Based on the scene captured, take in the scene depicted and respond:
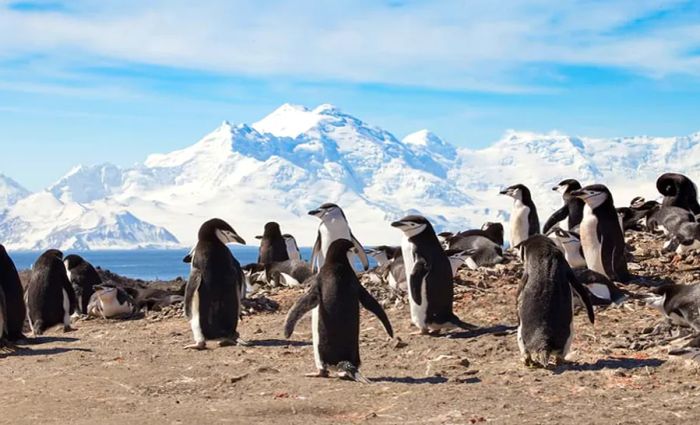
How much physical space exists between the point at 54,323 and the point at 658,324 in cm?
809

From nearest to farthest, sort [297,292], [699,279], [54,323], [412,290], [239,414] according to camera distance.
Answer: [239,414], [412,290], [699,279], [54,323], [297,292]

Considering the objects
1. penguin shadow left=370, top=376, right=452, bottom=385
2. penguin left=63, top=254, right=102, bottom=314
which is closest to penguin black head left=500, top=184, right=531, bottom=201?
penguin left=63, top=254, right=102, bottom=314

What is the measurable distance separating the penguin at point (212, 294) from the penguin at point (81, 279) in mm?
4814

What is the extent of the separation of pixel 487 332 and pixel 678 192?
8209mm

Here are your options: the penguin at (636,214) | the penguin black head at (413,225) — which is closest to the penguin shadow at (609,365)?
the penguin black head at (413,225)

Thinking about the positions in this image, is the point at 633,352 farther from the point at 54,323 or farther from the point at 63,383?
the point at 54,323

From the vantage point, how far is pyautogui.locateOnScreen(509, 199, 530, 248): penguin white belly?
17609 millimetres

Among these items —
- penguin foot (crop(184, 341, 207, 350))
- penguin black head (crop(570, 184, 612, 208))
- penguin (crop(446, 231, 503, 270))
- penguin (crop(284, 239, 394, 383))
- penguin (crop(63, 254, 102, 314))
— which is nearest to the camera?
penguin (crop(284, 239, 394, 383))

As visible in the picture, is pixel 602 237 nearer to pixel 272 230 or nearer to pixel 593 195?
pixel 593 195

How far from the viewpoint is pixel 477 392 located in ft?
27.2

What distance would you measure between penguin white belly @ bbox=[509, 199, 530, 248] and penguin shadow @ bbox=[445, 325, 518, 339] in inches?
262

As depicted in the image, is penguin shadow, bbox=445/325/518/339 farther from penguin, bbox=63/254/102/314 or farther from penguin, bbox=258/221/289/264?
penguin, bbox=258/221/289/264

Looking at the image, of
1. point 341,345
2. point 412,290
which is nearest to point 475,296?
→ point 412,290

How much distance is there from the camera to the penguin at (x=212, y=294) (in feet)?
37.4
